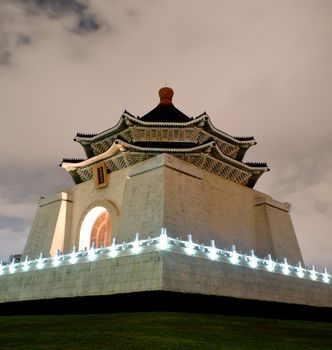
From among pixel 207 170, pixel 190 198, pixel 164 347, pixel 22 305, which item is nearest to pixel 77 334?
pixel 164 347

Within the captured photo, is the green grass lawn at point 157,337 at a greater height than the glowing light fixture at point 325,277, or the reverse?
the glowing light fixture at point 325,277

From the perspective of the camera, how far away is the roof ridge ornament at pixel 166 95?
30.7 metres

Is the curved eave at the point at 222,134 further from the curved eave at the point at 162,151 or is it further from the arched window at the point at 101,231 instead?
the arched window at the point at 101,231

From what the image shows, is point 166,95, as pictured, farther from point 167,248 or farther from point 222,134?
point 167,248

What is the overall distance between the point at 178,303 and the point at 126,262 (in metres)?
3.15

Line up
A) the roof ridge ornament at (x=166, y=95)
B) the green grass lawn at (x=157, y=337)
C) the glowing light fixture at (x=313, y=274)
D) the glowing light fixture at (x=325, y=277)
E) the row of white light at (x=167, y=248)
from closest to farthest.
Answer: the green grass lawn at (x=157, y=337) → the row of white light at (x=167, y=248) → the glowing light fixture at (x=313, y=274) → the glowing light fixture at (x=325, y=277) → the roof ridge ornament at (x=166, y=95)

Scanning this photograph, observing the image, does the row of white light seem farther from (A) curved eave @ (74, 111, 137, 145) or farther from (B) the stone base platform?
(A) curved eave @ (74, 111, 137, 145)

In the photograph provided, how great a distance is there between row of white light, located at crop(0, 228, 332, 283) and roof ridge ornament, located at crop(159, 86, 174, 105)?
1460 centimetres

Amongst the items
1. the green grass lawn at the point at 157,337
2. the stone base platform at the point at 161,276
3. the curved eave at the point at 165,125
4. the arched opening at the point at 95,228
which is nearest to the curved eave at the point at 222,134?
the curved eave at the point at 165,125

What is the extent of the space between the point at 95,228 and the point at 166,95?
11.9 m

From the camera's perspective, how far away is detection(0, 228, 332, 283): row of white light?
16688mm

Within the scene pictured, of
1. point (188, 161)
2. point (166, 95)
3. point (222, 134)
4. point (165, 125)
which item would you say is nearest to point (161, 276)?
point (188, 161)

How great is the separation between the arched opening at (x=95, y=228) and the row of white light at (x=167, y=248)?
5349 mm

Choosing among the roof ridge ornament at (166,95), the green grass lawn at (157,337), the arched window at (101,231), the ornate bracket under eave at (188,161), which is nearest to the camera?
the green grass lawn at (157,337)
